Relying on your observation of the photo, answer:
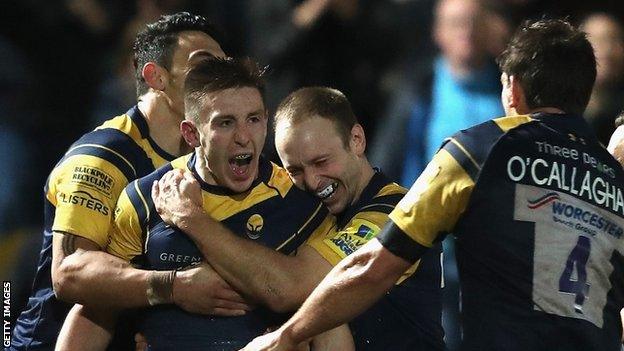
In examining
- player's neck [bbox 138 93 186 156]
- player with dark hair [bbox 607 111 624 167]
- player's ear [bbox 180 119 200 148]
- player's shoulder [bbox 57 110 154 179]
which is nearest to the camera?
player's ear [bbox 180 119 200 148]

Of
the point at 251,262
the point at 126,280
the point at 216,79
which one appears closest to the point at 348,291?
the point at 251,262

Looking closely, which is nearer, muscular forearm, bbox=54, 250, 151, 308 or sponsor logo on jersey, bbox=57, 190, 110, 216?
muscular forearm, bbox=54, 250, 151, 308

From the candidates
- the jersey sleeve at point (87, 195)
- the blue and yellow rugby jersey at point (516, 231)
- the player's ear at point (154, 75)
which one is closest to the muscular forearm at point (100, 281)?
the jersey sleeve at point (87, 195)

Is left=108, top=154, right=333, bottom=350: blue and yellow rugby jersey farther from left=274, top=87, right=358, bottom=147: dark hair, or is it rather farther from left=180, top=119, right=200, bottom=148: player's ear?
left=274, top=87, right=358, bottom=147: dark hair

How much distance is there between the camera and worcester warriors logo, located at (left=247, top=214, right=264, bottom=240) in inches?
171

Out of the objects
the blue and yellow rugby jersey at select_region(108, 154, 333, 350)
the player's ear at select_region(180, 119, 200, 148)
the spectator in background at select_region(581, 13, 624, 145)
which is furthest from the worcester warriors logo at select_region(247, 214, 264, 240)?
the spectator in background at select_region(581, 13, 624, 145)

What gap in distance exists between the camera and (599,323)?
3.98 m

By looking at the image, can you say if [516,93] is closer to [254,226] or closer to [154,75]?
[254,226]

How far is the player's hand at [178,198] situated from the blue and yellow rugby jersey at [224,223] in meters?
0.05

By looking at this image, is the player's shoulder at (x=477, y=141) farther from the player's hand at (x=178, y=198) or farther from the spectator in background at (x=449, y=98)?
the spectator in background at (x=449, y=98)

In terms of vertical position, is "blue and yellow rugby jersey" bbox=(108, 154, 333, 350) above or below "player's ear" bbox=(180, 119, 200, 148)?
below

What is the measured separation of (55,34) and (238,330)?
159 inches

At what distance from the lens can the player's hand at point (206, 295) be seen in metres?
4.18

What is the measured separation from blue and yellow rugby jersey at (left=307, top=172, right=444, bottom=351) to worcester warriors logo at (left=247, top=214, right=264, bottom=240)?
0.19 m
